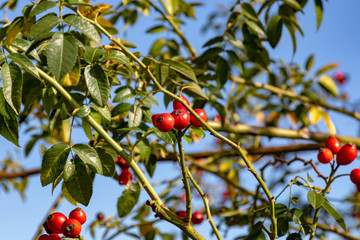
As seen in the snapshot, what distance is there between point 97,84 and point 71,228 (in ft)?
1.16

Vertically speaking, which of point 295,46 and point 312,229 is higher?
point 295,46

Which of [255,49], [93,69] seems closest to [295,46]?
[255,49]

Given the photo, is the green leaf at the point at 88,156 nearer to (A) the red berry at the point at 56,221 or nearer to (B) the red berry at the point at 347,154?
A: (A) the red berry at the point at 56,221

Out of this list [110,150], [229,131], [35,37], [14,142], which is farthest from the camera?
[229,131]

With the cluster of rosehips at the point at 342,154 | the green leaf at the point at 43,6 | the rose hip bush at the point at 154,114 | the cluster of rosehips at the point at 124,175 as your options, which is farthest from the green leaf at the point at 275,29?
the green leaf at the point at 43,6

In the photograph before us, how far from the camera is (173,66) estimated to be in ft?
4.33

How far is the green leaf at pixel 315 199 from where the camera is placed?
3.38 feet

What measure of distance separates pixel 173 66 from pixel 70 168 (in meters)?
0.45

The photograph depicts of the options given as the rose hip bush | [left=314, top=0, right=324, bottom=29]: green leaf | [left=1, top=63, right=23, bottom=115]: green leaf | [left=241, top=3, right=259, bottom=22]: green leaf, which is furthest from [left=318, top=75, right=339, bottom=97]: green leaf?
[left=1, top=63, right=23, bottom=115]: green leaf

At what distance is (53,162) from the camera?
107 centimetres

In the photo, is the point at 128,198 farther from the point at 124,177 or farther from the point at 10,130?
the point at 10,130

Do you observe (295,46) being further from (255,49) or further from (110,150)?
(110,150)

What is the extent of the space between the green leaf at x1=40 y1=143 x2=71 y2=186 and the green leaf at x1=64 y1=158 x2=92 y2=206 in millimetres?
18

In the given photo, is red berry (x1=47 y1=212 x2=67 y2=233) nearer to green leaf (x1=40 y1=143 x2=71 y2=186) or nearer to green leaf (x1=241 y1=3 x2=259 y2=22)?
green leaf (x1=40 y1=143 x2=71 y2=186)
